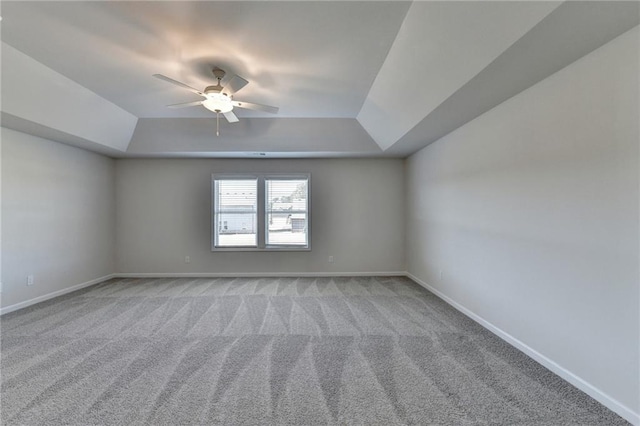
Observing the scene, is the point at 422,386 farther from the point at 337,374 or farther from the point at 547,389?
the point at 547,389

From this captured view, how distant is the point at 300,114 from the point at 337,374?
11.6ft

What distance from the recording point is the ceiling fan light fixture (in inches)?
112

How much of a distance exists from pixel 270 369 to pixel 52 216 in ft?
14.2

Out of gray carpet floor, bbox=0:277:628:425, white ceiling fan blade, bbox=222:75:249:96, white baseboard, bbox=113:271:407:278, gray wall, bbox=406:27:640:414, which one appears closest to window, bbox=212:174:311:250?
white baseboard, bbox=113:271:407:278

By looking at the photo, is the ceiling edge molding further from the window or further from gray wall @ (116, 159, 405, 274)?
the window

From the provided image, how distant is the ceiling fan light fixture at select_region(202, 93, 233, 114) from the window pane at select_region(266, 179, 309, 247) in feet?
7.96

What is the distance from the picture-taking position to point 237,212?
5.44m

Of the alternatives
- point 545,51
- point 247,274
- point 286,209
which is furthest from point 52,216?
point 545,51

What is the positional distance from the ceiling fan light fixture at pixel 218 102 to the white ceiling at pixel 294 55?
309 millimetres

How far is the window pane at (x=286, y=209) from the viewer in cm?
543

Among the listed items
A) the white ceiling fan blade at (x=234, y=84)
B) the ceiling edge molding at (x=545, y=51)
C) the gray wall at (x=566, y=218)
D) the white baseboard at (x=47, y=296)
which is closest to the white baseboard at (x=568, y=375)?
the gray wall at (x=566, y=218)

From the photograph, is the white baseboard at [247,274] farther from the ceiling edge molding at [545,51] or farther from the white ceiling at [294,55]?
the ceiling edge molding at [545,51]

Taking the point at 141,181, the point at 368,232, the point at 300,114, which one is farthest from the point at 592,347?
the point at 141,181

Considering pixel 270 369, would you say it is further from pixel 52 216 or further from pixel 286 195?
pixel 52 216
